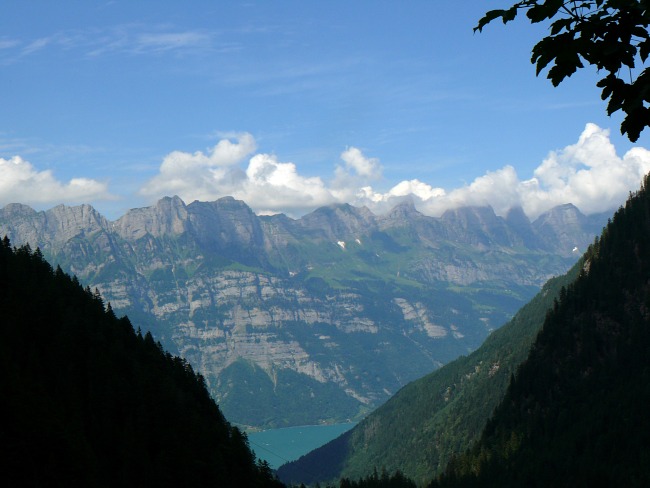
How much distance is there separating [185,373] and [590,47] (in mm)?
177685

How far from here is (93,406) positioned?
A: 475 feet

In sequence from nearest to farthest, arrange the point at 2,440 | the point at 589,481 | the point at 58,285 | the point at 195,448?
1. the point at 2,440
2. the point at 195,448
3. the point at 58,285
4. the point at 589,481

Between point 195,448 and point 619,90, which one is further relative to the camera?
point 195,448

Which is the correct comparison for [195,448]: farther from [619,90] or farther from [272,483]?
[619,90]

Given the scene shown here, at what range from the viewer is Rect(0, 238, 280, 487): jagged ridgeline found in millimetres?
117062

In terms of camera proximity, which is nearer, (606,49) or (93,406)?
(606,49)

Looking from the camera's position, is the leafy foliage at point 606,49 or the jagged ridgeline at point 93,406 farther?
the jagged ridgeline at point 93,406

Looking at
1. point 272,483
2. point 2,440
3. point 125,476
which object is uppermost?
point 2,440

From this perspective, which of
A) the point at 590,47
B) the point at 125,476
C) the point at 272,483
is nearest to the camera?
the point at 590,47

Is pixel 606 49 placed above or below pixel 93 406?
below

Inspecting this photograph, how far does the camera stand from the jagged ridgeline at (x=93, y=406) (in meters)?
117

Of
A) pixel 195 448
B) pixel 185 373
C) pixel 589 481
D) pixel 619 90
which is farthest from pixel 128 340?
pixel 619 90

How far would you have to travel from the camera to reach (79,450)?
119 meters

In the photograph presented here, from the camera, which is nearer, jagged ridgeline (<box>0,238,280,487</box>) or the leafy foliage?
the leafy foliage
